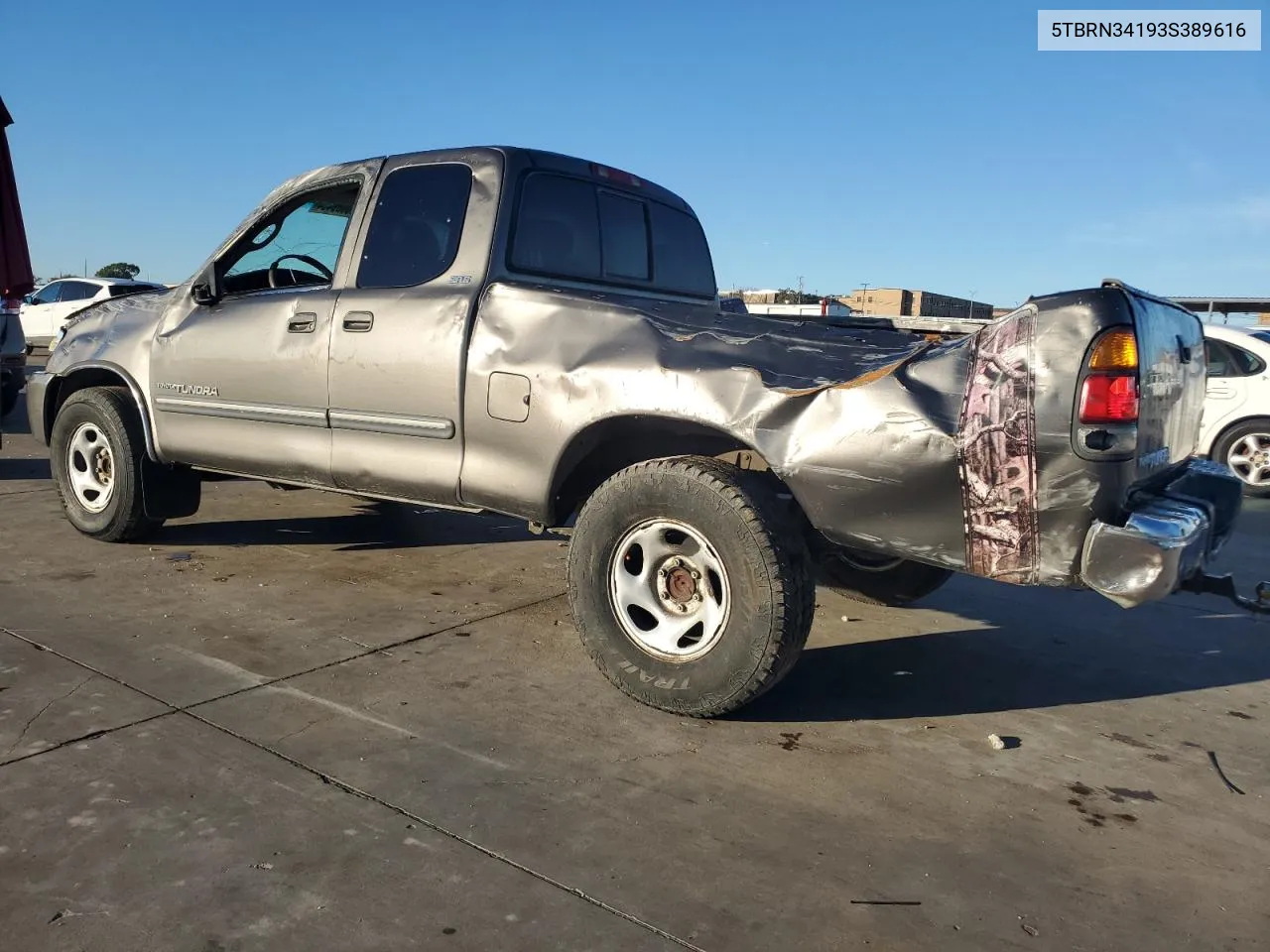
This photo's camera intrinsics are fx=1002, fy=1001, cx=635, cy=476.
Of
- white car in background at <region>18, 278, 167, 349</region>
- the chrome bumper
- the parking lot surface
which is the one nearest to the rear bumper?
the parking lot surface

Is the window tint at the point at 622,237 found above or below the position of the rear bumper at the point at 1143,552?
above

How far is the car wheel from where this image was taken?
9.30m

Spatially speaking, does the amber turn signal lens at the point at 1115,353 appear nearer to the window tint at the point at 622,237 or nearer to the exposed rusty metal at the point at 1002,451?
the exposed rusty metal at the point at 1002,451

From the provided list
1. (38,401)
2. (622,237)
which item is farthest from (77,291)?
(622,237)

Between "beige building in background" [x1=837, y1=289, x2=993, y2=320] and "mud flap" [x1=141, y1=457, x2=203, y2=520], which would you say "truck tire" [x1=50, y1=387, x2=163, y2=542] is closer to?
"mud flap" [x1=141, y1=457, x2=203, y2=520]

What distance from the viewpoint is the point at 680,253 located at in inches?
200

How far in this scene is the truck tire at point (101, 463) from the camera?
5.16m

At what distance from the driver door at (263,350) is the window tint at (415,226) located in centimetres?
16

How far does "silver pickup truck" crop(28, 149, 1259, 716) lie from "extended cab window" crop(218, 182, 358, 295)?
0.05 feet

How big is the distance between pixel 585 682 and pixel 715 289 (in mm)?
2592

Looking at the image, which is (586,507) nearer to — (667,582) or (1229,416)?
(667,582)

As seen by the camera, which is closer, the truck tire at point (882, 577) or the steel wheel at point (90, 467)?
the truck tire at point (882, 577)

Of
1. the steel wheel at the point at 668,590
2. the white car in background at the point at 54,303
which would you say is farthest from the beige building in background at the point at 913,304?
the white car in background at the point at 54,303

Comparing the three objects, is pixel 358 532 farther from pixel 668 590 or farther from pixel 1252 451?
pixel 1252 451
